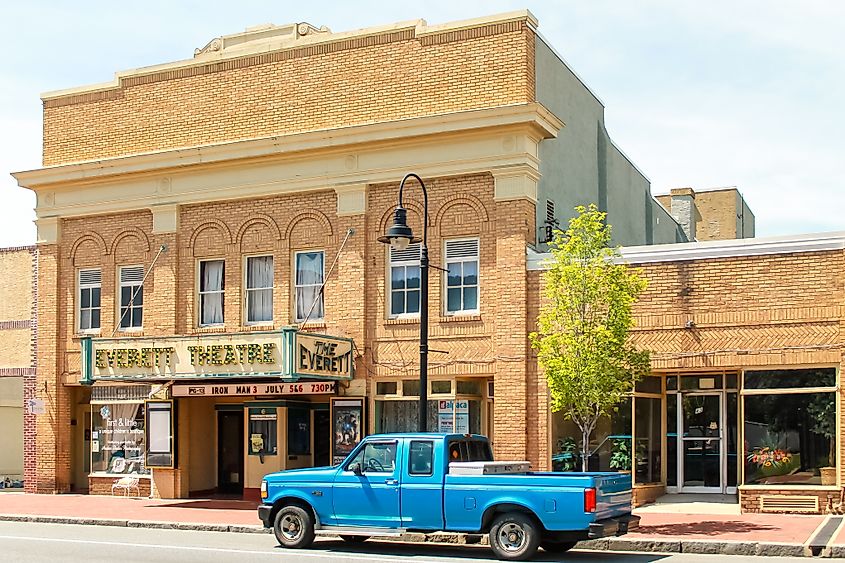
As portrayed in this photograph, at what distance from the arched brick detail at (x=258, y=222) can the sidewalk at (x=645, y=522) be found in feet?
19.1

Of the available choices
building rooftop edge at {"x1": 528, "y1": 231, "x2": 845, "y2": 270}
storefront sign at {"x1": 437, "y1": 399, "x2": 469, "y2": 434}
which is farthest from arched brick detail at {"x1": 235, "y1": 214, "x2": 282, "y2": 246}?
building rooftop edge at {"x1": 528, "y1": 231, "x2": 845, "y2": 270}

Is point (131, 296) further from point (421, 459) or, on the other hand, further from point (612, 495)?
point (612, 495)

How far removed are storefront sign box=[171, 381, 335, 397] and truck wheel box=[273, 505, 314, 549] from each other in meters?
6.35

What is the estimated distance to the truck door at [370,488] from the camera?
678 inches

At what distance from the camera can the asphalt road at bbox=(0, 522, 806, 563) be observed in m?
16.4

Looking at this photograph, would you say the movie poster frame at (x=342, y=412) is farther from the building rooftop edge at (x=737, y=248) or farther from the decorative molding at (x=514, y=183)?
the decorative molding at (x=514, y=183)

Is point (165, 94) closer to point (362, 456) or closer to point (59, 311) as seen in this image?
point (59, 311)

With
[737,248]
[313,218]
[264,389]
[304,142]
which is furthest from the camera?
[313,218]

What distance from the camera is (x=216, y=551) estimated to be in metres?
17.3

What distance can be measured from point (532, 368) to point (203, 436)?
8.87 meters

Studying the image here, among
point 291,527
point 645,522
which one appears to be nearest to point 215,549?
point 291,527

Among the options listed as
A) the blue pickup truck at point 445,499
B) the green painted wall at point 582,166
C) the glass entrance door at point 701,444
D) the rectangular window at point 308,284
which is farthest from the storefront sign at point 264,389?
the glass entrance door at point 701,444

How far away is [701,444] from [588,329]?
18.0 feet

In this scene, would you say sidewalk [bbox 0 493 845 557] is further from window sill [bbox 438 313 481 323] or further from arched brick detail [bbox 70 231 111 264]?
arched brick detail [bbox 70 231 111 264]
